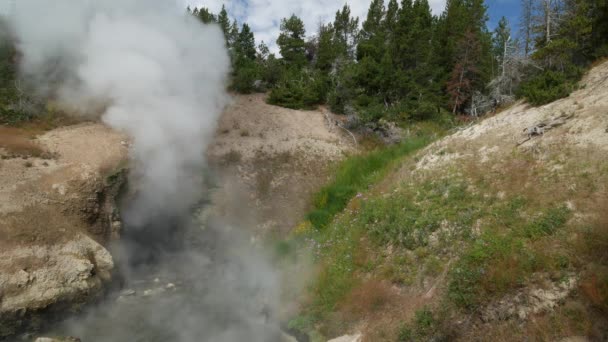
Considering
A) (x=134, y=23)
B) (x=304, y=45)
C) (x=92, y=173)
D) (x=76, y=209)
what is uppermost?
(x=304, y=45)

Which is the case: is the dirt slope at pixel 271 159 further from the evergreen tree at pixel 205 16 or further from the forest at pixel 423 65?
the evergreen tree at pixel 205 16

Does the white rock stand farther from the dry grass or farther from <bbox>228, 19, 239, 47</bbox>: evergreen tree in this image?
<bbox>228, 19, 239, 47</bbox>: evergreen tree

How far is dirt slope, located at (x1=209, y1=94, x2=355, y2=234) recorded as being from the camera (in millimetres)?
12773

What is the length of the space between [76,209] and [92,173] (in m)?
1.45

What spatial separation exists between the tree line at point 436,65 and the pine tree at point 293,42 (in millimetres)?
93

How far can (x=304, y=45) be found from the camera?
31438 millimetres

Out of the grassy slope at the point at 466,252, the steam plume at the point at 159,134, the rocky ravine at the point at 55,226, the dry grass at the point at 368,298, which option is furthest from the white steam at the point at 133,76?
the dry grass at the point at 368,298

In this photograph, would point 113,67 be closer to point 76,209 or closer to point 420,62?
point 76,209

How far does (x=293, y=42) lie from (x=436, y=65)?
12.8 m

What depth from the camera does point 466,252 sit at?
688 centimetres

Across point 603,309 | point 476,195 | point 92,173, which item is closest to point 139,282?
point 92,173

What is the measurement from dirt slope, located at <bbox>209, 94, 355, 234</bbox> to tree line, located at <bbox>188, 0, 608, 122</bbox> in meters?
2.30

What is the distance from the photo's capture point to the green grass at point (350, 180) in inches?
465

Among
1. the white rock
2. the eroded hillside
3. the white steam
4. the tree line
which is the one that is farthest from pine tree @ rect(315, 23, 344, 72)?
the white rock
